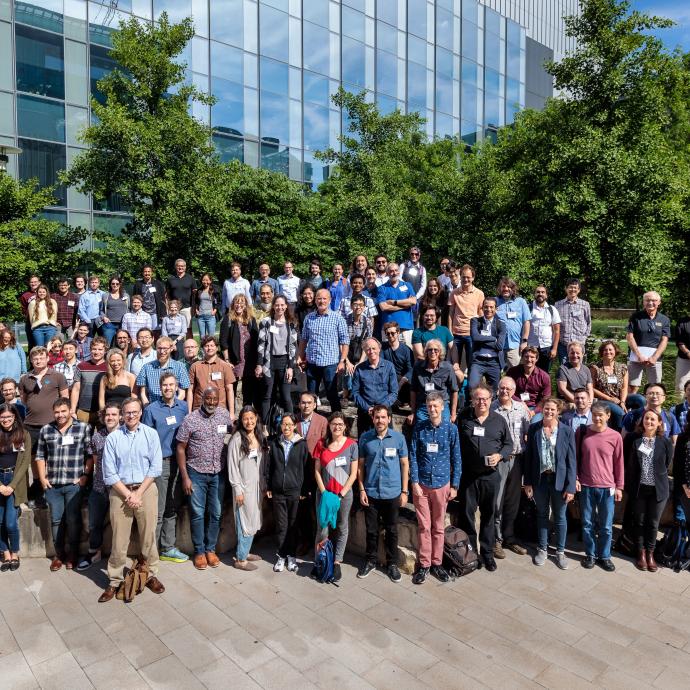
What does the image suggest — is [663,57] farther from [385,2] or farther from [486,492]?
[385,2]

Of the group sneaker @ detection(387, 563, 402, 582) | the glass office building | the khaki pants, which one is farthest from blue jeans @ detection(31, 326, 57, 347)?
the glass office building

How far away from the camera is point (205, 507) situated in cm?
694

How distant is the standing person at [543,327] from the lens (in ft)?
30.6

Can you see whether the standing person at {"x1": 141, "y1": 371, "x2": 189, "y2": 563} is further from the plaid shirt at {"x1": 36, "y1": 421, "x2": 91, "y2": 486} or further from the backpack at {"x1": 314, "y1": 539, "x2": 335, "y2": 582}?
the backpack at {"x1": 314, "y1": 539, "x2": 335, "y2": 582}

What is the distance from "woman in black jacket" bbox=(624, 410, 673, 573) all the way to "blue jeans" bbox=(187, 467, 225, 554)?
462 cm

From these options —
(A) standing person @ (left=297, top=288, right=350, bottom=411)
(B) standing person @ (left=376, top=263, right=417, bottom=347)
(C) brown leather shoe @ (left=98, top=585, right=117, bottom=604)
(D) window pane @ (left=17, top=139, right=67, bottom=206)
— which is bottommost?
(C) brown leather shoe @ (left=98, top=585, right=117, bottom=604)

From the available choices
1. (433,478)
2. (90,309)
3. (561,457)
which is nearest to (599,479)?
(561,457)

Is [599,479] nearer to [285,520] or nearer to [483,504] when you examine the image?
[483,504]

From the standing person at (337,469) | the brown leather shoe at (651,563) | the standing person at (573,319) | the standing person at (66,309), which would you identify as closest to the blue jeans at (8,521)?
the standing person at (337,469)

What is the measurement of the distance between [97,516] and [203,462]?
136 cm

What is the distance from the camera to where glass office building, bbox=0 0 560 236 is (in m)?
19.9

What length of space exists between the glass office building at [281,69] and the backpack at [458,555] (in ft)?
57.4

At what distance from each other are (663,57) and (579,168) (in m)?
3.42

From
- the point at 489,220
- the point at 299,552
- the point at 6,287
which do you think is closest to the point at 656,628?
the point at 299,552
